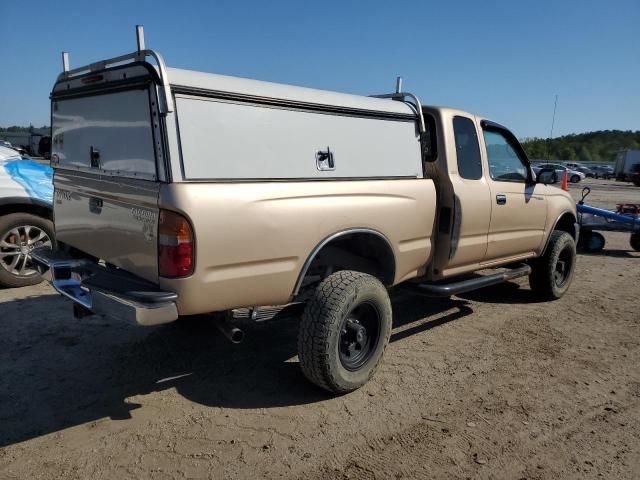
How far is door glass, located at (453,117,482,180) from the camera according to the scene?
462cm

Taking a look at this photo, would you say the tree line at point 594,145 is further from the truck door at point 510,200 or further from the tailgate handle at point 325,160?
the tailgate handle at point 325,160

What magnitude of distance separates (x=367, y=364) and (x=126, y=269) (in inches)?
71.6

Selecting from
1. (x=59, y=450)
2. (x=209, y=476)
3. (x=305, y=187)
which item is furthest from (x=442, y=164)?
(x=59, y=450)

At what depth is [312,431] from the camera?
3.19 metres

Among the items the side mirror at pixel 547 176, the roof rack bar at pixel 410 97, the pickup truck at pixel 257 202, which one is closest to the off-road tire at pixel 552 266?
the side mirror at pixel 547 176

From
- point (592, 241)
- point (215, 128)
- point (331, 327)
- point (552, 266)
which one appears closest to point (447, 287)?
point (331, 327)

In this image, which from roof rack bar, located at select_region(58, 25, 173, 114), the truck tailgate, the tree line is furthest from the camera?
the tree line

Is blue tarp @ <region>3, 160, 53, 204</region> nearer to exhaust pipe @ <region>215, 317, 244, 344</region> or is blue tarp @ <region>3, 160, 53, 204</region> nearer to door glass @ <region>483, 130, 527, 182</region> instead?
exhaust pipe @ <region>215, 317, 244, 344</region>

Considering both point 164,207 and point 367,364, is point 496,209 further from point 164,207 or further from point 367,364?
point 164,207

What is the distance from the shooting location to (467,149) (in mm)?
4750

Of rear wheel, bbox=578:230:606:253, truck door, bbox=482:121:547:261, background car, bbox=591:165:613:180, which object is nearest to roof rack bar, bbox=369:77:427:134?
truck door, bbox=482:121:547:261

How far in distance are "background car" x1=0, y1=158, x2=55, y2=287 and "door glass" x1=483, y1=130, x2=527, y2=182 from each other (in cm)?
497

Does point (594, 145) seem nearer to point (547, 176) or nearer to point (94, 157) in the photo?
point (547, 176)

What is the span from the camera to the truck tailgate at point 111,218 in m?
2.95
